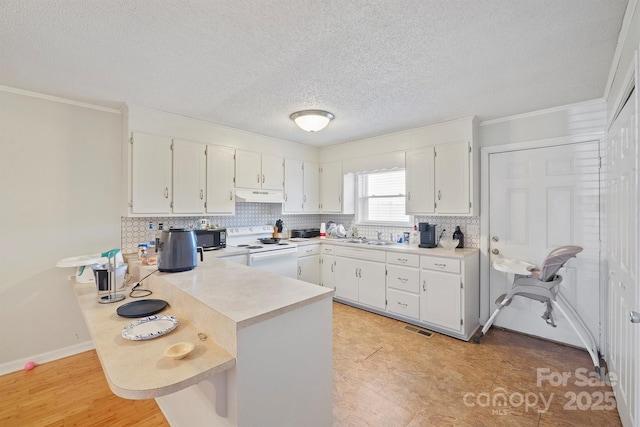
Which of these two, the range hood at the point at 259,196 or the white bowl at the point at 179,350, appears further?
the range hood at the point at 259,196

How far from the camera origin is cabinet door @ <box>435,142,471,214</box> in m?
3.24

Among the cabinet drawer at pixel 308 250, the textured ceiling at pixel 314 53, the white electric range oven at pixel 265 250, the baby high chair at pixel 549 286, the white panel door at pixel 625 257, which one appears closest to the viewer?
the white panel door at pixel 625 257

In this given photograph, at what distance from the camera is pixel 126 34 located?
1.72 m

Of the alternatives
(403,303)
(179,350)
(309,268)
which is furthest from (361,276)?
(179,350)

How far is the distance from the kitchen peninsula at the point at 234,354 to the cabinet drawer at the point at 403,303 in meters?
2.04

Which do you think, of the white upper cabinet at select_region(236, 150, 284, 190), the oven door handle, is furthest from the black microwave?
the white upper cabinet at select_region(236, 150, 284, 190)

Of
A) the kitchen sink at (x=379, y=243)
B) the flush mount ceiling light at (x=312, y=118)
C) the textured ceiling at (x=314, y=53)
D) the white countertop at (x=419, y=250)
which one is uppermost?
the textured ceiling at (x=314, y=53)

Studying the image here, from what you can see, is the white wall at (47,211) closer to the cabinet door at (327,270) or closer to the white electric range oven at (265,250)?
the white electric range oven at (265,250)

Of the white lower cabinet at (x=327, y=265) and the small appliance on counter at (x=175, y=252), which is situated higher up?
the small appliance on counter at (x=175, y=252)

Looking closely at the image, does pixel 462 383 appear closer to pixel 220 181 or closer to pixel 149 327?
pixel 149 327

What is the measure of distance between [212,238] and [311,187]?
6.12 ft

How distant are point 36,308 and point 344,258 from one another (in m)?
3.35

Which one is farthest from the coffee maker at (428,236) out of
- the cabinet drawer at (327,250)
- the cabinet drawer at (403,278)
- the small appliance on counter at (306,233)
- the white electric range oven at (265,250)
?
the small appliance on counter at (306,233)

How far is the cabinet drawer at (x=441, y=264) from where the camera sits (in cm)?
302
